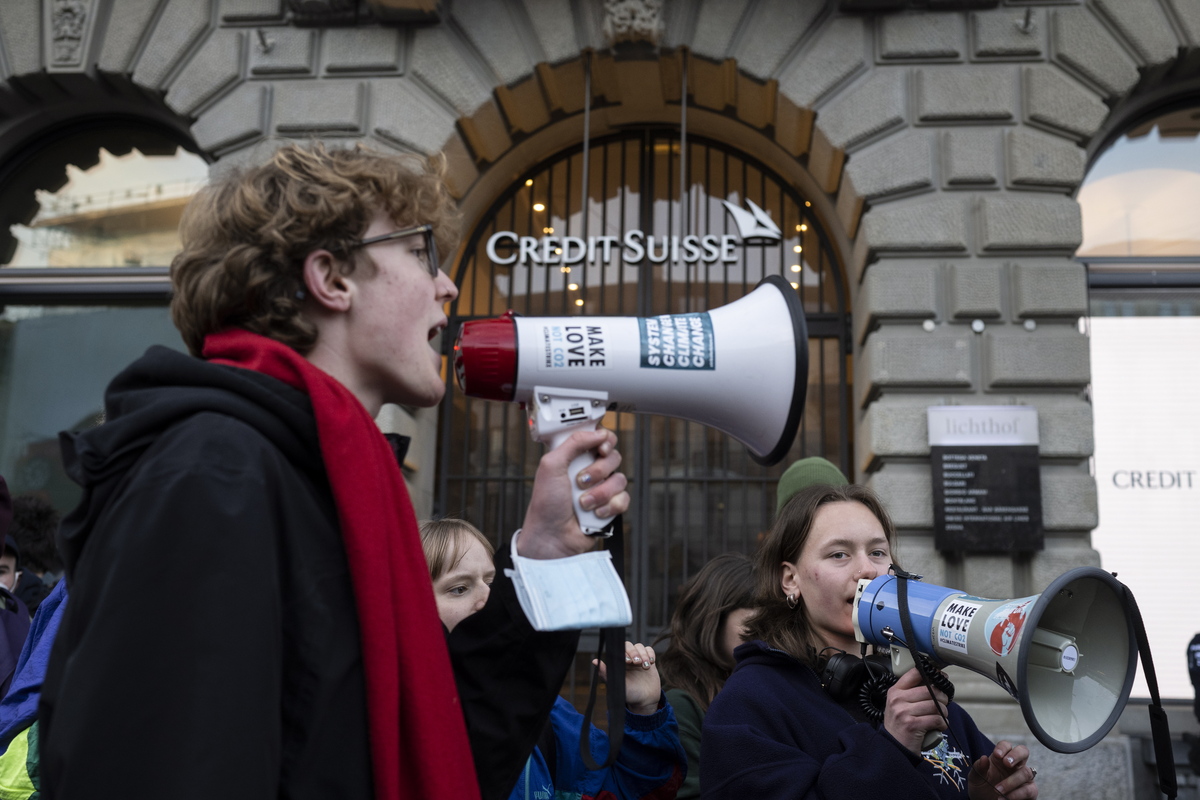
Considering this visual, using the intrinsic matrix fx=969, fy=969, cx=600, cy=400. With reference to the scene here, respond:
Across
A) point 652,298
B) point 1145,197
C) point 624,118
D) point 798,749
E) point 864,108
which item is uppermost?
point 624,118

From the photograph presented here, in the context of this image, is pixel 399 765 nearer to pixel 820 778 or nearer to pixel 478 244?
pixel 820 778

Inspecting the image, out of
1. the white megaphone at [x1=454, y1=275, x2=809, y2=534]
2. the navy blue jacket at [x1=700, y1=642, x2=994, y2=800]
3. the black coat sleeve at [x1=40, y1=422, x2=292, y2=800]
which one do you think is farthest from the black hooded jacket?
the navy blue jacket at [x1=700, y1=642, x2=994, y2=800]

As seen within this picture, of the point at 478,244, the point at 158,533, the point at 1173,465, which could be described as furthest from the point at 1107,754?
the point at 158,533

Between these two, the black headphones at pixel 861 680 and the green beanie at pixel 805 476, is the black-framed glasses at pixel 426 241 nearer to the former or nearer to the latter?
the black headphones at pixel 861 680

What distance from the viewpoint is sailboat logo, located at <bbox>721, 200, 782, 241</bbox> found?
21.5 feet

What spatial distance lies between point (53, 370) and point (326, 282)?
650cm

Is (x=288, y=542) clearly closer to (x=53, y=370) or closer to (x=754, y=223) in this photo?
(x=754, y=223)

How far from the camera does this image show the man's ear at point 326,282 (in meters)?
1.46

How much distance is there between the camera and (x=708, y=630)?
3064 mm

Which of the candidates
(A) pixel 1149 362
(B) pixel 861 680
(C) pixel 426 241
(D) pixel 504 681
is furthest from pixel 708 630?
(A) pixel 1149 362

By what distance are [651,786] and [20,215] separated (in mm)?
6849

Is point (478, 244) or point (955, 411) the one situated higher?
point (478, 244)

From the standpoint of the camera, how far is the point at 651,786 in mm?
2516

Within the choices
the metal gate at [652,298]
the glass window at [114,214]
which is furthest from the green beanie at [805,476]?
the glass window at [114,214]
